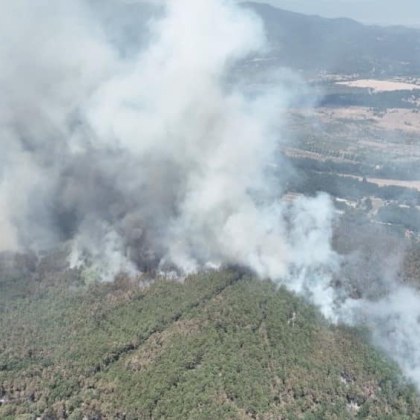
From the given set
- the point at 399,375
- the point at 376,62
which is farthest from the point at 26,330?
the point at 376,62

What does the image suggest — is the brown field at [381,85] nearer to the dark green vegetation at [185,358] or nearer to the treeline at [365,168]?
the treeline at [365,168]

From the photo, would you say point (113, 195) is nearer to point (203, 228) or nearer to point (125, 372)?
point (203, 228)

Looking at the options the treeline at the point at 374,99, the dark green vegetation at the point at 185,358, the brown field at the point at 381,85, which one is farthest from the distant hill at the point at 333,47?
the dark green vegetation at the point at 185,358

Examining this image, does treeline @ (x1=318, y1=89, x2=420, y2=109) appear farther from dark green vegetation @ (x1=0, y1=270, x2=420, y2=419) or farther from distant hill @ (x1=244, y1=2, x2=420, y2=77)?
dark green vegetation @ (x1=0, y1=270, x2=420, y2=419)

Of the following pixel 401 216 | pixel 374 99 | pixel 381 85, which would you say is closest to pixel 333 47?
pixel 381 85

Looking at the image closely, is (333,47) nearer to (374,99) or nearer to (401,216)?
(374,99)

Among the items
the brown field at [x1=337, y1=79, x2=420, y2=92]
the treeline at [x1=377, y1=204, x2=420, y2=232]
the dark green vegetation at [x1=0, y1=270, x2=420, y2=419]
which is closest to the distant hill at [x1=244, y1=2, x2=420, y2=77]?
the brown field at [x1=337, y1=79, x2=420, y2=92]

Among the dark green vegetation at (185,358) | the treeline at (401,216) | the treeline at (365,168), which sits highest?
the dark green vegetation at (185,358)
